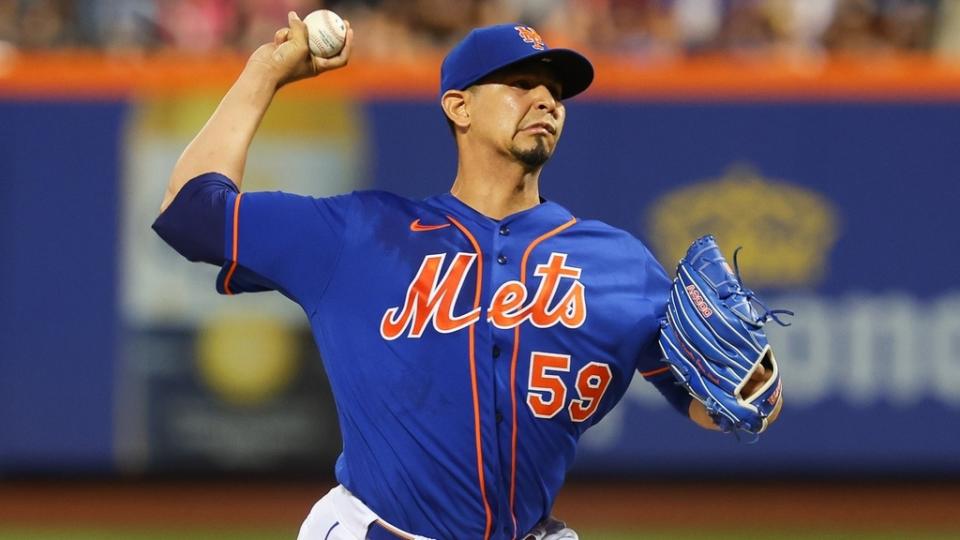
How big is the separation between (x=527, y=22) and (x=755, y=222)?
73.0 inches

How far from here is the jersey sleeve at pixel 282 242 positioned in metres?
3.55

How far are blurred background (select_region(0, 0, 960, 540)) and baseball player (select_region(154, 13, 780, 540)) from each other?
16.5 feet

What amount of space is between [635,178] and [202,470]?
2.95m

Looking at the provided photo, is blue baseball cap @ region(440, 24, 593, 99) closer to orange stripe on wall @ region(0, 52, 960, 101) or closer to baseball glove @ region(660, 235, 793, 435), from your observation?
baseball glove @ region(660, 235, 793, 435)

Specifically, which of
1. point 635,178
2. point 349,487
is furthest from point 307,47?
point 635,178

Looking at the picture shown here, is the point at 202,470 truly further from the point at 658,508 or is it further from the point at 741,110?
the point at 741,110

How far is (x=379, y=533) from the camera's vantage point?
3523 mm

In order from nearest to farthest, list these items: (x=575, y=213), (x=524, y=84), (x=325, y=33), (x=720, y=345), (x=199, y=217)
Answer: (x=720, y=345) → (x=199, y=217) → (x=325, y=33) → (x=524, y=84) → (x=575, y=213)

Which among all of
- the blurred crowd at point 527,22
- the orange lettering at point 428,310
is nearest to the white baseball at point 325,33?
the orange lettering at point 428,310

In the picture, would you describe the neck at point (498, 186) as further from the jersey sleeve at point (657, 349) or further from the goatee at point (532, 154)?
the jersey sleeve at point (657, 349)

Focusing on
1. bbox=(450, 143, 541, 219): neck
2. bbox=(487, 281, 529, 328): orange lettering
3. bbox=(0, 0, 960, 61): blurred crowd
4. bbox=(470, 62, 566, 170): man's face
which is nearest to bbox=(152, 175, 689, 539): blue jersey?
bbox=(487, 281, 529, 328): orange lettering

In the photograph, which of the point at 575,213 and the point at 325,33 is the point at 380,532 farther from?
the point at 575,213

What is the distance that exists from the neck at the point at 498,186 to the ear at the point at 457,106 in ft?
0.30

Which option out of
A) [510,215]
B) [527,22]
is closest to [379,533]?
[510,215]
